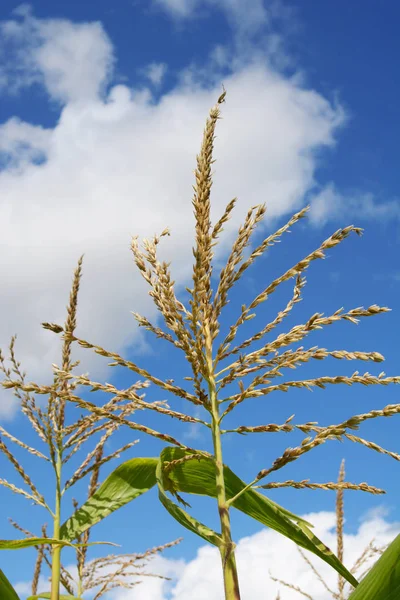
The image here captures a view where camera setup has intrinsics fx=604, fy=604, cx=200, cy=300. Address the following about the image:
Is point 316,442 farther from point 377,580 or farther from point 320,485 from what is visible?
point 377,580

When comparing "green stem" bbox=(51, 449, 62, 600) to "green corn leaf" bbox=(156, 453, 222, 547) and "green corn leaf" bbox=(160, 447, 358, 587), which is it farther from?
"green corn leaf" bbox=(156, 453, 222, 547)

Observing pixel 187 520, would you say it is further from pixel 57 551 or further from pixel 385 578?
pixel 57 551

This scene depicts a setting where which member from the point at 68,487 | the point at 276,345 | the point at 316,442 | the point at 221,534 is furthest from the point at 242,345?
the point at 68,487

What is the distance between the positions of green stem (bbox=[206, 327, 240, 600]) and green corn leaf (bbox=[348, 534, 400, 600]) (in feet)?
1.23

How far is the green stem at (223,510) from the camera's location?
4.91 ft

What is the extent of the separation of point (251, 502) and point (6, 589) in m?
0.78

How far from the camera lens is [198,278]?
5.91 ft

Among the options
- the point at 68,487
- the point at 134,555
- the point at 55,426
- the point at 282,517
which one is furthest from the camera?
the point at 134,555

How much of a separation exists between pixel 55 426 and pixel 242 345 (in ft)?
5.32

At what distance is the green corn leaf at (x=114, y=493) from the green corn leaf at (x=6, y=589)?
2.92ft

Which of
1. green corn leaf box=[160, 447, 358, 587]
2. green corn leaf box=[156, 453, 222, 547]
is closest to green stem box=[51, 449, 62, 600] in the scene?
green corn leaf box=[160, 447, 358, 587]

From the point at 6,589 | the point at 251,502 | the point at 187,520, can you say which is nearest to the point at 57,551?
the point at 6,589

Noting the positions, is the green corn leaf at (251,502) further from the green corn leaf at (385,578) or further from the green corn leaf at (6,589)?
the green corn leaf at (6,589)

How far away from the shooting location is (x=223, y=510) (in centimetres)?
162
